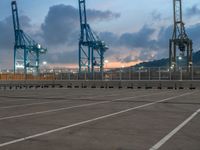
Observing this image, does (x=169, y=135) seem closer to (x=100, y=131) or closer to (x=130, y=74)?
(x=100, y=131)

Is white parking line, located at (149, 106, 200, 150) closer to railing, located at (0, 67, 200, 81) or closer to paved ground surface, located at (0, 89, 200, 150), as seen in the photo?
paved ground surface, located at (0, 89, 200, 150)

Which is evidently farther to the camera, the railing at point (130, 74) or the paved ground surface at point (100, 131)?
the railing at point (130, 74)

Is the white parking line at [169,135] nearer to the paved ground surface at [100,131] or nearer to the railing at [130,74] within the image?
the paved ground surface at [100,131]

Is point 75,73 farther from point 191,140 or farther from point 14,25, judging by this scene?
point 14,25

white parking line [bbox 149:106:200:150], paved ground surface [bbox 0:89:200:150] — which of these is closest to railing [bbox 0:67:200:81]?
paved ground surface [bbox 0:89:200:150]

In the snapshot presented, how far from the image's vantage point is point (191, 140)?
8023 mm

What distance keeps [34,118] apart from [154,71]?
104 feet

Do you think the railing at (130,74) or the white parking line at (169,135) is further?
the railing at (130,74)

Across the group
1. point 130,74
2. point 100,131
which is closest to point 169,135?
point 100,131

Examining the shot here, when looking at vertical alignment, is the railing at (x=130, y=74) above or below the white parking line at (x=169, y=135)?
above

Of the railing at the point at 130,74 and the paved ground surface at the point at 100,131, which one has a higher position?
the railing at the point at 130,74

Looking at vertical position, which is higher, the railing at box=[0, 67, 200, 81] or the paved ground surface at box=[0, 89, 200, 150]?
the railing at box=[0, 67, 200, 81]

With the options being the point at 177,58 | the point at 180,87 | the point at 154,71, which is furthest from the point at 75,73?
the point at 177,58

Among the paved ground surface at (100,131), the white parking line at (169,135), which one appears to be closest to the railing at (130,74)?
the paved ground surface at (100,131)
